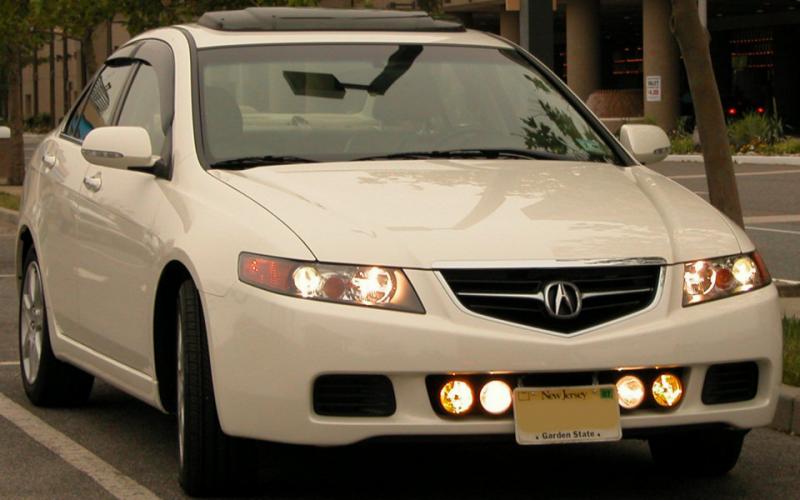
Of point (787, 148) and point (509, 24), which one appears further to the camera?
point (509, 24)

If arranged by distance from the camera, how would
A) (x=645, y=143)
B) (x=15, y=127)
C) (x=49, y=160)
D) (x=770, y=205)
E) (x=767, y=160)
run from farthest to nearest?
1. (x=767, y=160)
2. (x=15, y=127)
3. (x=770, y=205)
4. (x=49, y=160)
5. (x=645, y=143)

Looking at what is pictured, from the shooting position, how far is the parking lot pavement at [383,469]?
241 inches

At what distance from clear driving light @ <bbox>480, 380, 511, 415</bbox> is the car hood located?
1.24 ft

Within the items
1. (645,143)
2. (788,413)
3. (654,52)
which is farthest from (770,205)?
(654,52)

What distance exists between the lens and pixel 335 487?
6148 millimetres

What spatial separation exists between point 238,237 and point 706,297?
151 centimetres

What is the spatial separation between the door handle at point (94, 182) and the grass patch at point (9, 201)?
625 inches

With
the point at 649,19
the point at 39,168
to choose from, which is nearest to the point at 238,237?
the point at 39,168

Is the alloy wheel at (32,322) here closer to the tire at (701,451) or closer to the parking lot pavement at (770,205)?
the tire at (701,451)

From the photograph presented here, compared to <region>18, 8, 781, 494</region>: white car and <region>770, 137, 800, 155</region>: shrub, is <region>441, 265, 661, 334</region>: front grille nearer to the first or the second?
<region>18, 8, 781, 494</region>: white car

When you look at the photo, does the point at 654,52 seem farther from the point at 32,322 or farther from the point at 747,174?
the point at 32,322

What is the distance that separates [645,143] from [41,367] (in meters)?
2.92

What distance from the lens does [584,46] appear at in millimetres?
53031

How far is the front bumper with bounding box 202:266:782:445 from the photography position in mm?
5312
